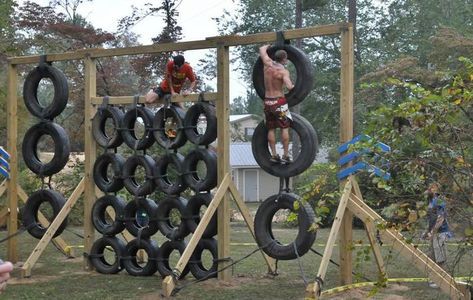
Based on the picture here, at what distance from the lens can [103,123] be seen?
943cm

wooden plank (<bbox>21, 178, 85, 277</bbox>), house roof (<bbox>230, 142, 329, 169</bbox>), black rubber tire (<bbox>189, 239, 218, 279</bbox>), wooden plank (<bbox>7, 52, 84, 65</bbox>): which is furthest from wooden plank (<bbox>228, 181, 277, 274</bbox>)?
house roof (<bbox>230, 142, 329, 169</bbox>)

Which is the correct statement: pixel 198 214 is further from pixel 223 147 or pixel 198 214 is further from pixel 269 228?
pixel 269 228

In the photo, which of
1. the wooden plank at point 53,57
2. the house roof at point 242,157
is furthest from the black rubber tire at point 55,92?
the house roof at point 242,157

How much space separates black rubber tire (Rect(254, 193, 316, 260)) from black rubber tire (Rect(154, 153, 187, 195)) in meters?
1.26

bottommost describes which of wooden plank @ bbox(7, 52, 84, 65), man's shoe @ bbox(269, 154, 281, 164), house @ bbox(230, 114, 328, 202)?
house @ bbox(230, 114, 328, 202)

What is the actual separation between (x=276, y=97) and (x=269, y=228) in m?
1.54

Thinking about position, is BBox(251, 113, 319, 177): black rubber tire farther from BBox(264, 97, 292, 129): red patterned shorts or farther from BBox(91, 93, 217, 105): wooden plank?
BBox(91, 93, 217, 105): wooden plank

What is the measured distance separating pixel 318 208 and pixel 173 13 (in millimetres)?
17838

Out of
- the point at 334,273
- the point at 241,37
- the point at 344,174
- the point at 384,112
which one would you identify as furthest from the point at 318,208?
the point at 334,273

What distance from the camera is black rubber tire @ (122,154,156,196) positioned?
8.90 m

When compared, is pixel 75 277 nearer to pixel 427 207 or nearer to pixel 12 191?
pixel 12 191

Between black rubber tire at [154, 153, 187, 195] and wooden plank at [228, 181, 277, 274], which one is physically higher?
black rubber tire at [154, 153, 187, 195]

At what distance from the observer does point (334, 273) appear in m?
9.09

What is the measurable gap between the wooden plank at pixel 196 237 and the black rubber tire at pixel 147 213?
96 cm
